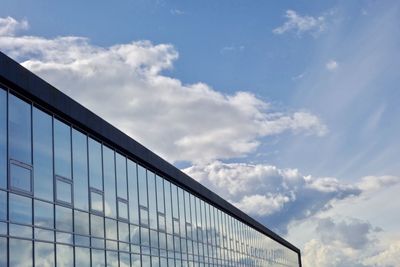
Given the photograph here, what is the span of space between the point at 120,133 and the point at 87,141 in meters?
3.74

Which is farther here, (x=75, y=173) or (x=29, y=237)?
(x=75, y=173)

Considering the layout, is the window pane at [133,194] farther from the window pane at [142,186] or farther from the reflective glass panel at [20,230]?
the reflective glass panel at [20,230]

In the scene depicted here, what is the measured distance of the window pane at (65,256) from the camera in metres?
26.9

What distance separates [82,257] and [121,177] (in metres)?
7.14

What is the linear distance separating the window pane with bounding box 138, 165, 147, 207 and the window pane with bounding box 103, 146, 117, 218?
4164mm

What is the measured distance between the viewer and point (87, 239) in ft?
97.6

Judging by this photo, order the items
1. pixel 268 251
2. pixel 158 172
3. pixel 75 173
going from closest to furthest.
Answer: pixel 75 173
pixel 158 172
pixel 268 251

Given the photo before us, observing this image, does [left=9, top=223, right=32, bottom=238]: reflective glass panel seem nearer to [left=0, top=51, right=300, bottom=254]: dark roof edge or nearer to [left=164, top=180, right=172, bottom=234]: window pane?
[left=0, top=51, right=300, bottom=254]: dark roof edge

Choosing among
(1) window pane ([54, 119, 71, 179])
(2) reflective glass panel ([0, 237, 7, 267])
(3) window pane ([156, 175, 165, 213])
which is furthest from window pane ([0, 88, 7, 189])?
(3) window pane ([156, 175, 165, 213])

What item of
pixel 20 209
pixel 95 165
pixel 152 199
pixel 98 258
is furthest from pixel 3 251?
pixel 152 199

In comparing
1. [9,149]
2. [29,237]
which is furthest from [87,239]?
[9,149]

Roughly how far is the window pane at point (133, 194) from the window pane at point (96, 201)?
4.20m

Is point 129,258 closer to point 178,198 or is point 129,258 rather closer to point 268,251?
point 178,198

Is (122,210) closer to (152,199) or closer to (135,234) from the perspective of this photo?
(135,234)
